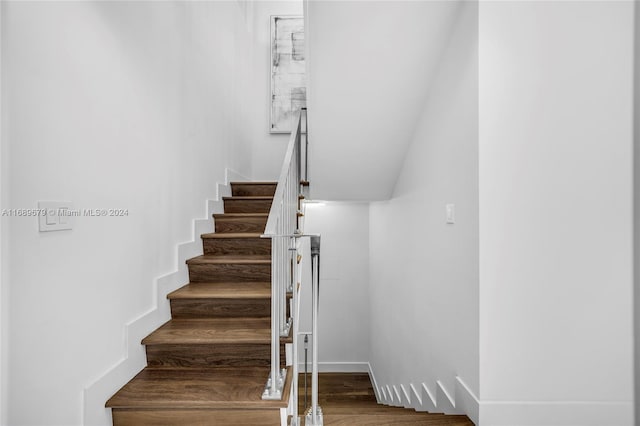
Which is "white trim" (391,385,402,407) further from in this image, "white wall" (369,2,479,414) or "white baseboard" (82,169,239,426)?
Result: "white baseboard" (82,169,239,426)

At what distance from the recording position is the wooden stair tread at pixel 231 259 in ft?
8.11

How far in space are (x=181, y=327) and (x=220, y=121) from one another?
207cm

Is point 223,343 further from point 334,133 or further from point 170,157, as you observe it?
point 334,133

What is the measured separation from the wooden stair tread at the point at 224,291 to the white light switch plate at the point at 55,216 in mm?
929

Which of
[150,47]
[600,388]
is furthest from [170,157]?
[600,388]

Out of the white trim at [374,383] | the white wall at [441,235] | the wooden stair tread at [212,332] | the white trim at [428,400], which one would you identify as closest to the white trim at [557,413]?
the white wall at [441,235]

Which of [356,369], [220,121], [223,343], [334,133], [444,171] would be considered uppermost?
[220,121]

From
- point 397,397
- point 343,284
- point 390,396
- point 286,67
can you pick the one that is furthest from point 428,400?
point 286,67

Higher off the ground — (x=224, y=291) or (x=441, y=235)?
(x=441, y=235)

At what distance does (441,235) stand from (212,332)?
4.67 ft

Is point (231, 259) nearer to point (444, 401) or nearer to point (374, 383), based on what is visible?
point (444, 401)

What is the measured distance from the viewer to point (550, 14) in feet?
5.41

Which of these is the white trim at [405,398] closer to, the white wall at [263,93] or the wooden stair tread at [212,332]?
the wooden stair tread at [212,332]

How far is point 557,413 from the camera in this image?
168cm
